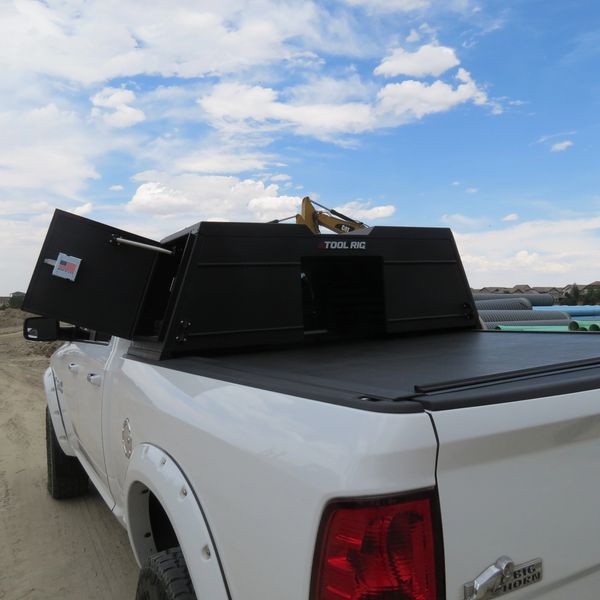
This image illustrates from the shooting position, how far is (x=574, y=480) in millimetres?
1469

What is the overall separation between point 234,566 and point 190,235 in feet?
6.27

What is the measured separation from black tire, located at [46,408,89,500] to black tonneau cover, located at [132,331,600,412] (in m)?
2.71

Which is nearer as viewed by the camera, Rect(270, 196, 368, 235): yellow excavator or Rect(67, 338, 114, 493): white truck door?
Rect(67, 338, 114, 493): white truck door

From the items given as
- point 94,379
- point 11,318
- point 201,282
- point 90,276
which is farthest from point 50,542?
point 11,318

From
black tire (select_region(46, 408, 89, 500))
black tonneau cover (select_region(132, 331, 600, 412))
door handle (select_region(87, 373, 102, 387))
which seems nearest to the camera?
black tonneau cover (select_region(132, 331, 600, 412))

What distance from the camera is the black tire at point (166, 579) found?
188cm

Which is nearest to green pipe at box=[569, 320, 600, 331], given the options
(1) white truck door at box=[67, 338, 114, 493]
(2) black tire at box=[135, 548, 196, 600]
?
(1) white truck door at box=[67, 338, 114, 493]

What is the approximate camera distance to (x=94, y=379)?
10.9 ft

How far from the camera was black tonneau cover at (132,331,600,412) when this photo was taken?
148 cm

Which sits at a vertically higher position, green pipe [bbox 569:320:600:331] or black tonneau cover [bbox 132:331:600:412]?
green pipe [bbox 569:320:600:331]

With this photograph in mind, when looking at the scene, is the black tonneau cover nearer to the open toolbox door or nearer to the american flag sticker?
the open toolbox door

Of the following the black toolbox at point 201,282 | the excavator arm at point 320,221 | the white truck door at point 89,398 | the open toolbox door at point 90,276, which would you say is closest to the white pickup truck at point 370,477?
the black toolbox at point 201,282

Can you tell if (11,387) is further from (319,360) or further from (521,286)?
(521,286)

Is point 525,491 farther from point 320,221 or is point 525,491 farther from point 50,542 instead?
point 320,221
